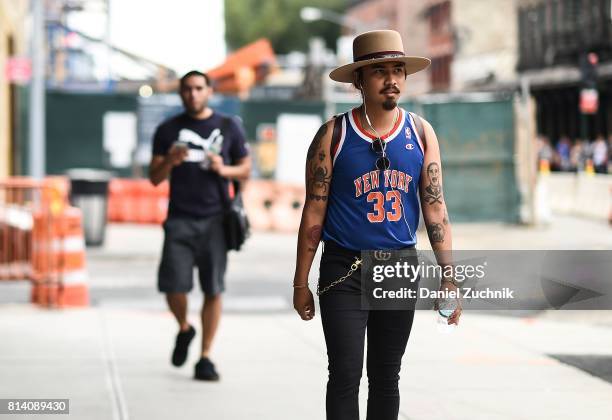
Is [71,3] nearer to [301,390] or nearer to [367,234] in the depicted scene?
[301,390]

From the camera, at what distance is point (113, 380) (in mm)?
8734

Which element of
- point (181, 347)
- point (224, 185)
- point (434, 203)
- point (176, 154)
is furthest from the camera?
point (181, 347)

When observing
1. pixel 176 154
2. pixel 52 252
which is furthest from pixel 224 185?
pixel 52 252

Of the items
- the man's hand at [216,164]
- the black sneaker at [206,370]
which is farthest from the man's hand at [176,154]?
the black sneaker at [206,370]

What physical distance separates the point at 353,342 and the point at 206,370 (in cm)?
344

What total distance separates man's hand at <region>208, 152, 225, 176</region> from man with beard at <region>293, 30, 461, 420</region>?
3.16 metres

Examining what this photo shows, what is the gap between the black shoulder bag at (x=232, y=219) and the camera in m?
8.73

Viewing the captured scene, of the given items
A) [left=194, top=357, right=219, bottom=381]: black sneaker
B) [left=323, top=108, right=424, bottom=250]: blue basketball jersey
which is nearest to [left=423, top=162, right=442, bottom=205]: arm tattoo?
[left=323, top=108, right=424, bottom=250]: blue basketball jersey

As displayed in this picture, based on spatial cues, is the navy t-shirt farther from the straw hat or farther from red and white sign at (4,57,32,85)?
red and white sign at (4,57,32,85)

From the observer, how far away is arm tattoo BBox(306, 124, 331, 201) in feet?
17.8

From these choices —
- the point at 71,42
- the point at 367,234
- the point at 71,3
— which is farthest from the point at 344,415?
the point at 71,42

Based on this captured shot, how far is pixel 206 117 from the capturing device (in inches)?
348

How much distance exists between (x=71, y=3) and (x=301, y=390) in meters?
36.1

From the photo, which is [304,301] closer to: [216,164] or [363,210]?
[363,210]
